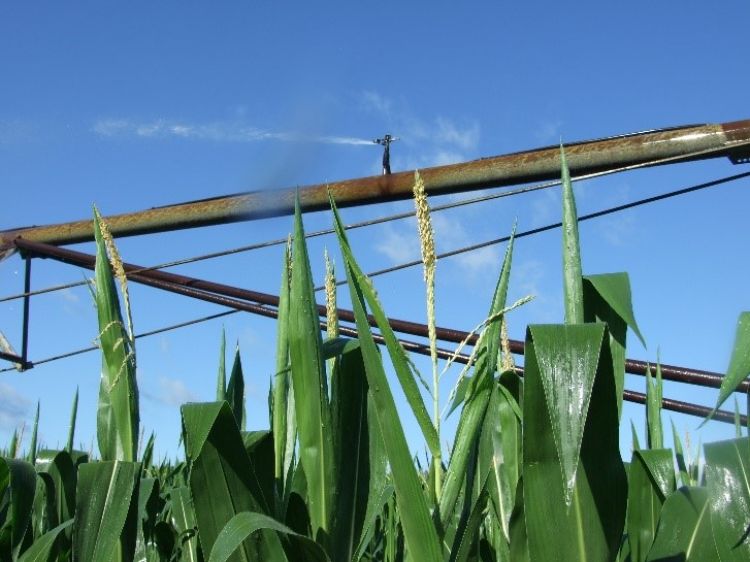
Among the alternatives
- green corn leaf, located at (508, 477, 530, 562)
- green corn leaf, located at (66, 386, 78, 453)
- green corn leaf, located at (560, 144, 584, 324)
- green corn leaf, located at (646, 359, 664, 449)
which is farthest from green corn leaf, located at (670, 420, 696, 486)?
green corn leaf, located at (66, 386, 78, 453)

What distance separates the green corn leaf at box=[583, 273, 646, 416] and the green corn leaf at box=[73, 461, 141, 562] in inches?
30.3

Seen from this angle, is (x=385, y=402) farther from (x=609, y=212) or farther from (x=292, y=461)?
(x=609, y=212)

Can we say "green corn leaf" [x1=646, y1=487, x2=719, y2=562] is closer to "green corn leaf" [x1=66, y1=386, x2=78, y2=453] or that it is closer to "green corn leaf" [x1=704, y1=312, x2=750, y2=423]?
"green corn leaf" [x1=704, y1=312, x2=750, y2=423]

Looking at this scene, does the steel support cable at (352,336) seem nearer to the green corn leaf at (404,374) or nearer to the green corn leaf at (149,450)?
the green corn leaf at (149,450)

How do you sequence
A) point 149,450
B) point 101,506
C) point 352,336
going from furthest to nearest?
1. point 352,336
2. point 149,450
3. point 101,506

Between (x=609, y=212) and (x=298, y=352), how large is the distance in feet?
12.8

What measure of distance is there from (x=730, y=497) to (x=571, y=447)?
37 cm

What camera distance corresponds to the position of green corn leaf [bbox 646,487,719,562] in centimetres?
120

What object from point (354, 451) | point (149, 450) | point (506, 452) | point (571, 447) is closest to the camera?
point (571, 447)

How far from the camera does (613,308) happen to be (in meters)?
1.14

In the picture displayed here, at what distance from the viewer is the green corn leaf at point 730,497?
44.9 inches

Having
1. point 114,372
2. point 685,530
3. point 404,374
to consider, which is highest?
point 114,372

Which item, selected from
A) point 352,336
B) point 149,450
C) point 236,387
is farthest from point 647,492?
point 352,336

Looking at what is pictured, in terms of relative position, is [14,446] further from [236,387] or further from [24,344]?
[24,344]
